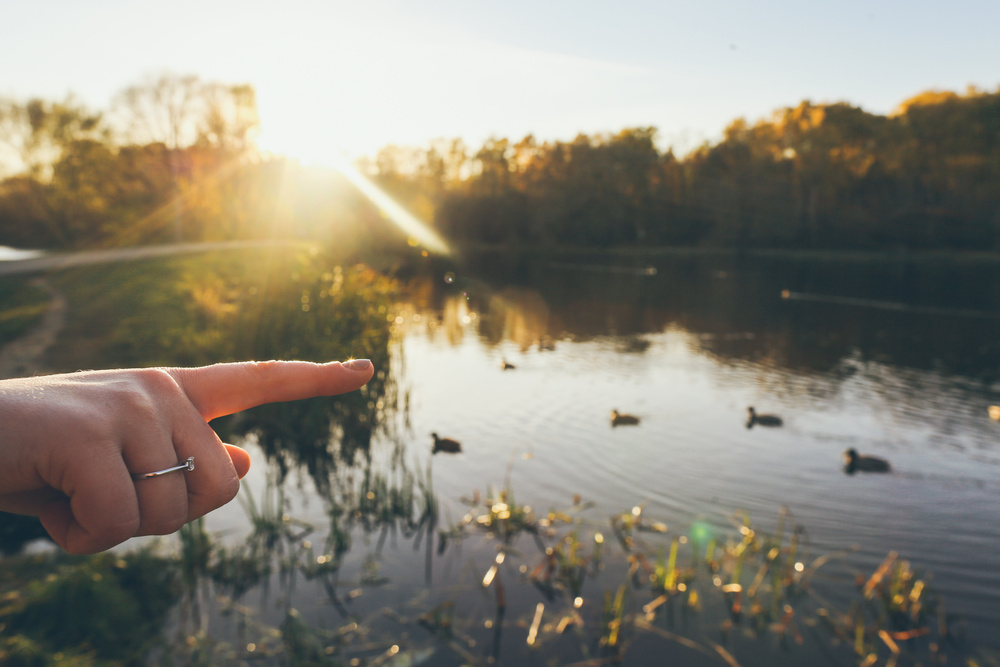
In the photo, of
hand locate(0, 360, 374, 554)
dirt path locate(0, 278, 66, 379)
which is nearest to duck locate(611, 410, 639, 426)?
dirt path locate(0, 278, 66, 379)

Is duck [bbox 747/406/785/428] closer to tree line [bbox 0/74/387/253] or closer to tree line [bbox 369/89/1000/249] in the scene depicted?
tree line [bbox 0/74/387/253]

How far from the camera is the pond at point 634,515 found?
846 centimetres

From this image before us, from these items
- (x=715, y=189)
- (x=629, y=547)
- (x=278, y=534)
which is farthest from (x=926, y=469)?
(x=715, y=189)

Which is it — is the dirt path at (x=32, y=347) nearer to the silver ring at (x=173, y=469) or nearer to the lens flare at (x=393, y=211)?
the silver ring at (x=173, y=469)

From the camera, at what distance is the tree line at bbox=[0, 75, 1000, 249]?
47094 millimetres

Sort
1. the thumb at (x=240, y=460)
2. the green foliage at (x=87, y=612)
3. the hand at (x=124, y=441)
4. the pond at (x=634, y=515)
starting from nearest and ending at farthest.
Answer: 1. the hand at (x=124, y=441)
2. the thumb at (x=240, y=460)
3. the green foliage at (x=87, y=612)
4. the pond at (x=634, y=515)

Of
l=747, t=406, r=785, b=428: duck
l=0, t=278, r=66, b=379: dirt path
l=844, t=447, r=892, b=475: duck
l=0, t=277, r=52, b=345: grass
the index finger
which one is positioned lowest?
l=844, t=447, r=892, b=475: duck

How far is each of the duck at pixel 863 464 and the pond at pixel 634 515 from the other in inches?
11.6

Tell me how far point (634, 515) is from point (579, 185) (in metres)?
72.5

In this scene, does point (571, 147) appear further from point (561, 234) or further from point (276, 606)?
point (276, 606)

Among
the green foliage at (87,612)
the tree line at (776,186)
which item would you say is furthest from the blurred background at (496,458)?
the tree line at (776,186)

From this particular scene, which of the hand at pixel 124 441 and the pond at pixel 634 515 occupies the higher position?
the hand at pixel 124 441

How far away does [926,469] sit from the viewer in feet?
50.2

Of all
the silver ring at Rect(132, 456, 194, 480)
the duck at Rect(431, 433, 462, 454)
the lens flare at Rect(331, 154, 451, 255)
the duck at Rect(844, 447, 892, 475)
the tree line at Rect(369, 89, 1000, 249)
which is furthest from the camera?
the tree line at Rect(369, 89, 1000, 249)
